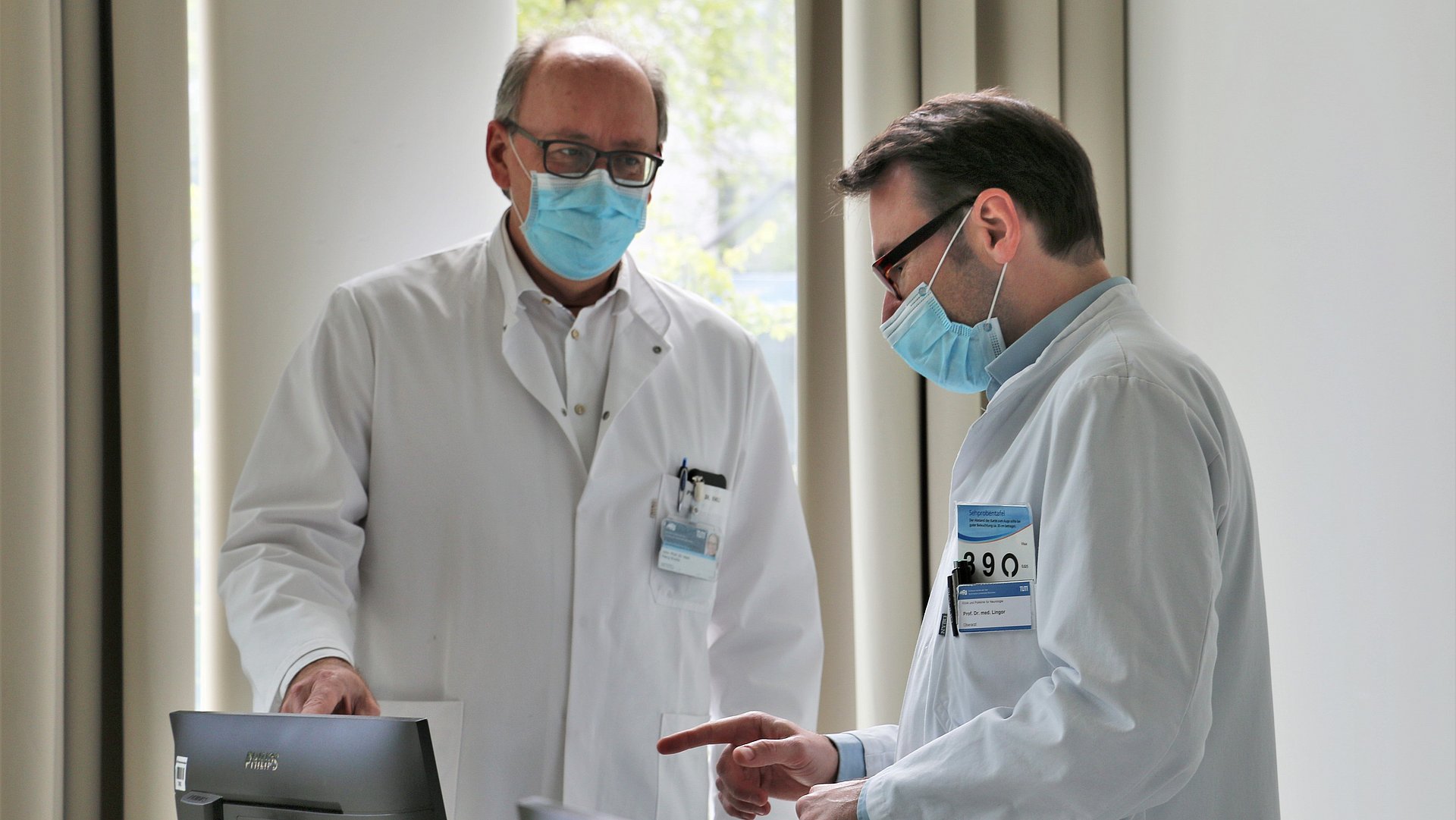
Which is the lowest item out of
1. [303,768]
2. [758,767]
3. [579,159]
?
[758,767]

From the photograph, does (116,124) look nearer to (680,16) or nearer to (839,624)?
(680,16)

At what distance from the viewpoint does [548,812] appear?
105cm

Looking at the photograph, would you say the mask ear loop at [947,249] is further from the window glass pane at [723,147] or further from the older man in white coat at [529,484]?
the window glass pane at [723,147]

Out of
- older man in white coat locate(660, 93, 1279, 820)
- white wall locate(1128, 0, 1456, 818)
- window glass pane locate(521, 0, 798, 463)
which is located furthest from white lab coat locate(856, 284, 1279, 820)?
window glass pane locate(521, 0, 798, 463)

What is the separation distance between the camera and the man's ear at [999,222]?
1274 millimetres

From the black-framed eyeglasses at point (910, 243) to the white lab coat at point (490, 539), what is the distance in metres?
0.61

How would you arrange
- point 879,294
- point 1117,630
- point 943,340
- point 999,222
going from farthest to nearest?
point 879,294 → point 943,340 → point 999,222 → point 1117,630

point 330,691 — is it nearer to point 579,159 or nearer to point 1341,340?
point 579,159

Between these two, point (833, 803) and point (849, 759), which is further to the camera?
point (849, 759)

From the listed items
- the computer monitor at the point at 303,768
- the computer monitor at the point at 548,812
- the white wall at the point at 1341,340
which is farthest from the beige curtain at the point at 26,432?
the white wall at the point at 1341,340

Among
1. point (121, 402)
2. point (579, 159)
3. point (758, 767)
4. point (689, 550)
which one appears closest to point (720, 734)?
point (758, 767)

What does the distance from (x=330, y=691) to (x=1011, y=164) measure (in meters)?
1.06

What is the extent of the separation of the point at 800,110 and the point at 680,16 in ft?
2.13

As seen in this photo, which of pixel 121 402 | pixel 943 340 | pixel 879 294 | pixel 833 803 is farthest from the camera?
pixel 879 294
